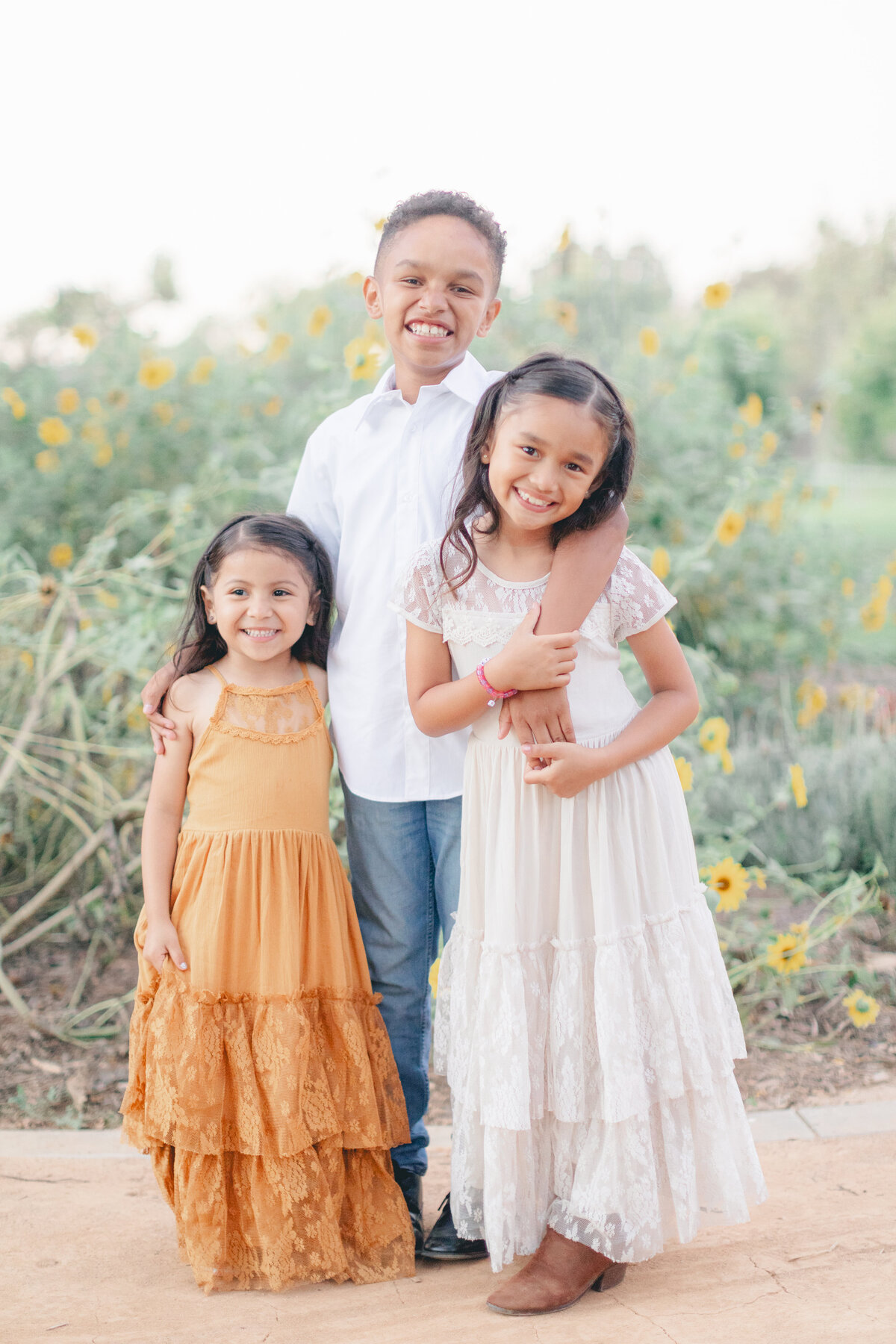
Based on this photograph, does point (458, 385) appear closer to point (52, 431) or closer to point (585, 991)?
point (585, 991)

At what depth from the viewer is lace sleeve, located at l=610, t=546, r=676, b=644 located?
1794mm

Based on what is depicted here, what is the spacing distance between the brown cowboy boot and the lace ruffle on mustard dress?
22cm

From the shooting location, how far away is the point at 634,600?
5.89 feet

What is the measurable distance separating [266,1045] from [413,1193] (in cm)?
45

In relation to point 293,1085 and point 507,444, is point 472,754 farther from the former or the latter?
point 293,1085

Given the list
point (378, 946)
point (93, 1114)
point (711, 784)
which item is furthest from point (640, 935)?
point (711, 784)

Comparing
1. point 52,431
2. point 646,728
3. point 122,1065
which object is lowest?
point 122,1065

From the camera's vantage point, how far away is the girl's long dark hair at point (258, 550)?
1967 mm

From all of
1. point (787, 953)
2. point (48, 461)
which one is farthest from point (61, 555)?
point (787, 953)

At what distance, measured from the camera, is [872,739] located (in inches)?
151

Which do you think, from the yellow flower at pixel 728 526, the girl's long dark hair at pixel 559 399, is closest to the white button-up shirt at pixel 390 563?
the girl's long dark hair at pixel 559 399

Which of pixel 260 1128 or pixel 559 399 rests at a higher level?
pixel 559 399

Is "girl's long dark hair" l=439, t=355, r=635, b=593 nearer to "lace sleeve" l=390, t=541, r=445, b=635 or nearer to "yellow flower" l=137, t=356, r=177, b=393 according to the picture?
"lace sleeve" l=390, t=541, r=445, b=635

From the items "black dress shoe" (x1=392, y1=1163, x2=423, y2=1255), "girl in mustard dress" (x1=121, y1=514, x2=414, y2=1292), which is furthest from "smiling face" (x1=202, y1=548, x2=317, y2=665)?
"black dress shoe" (x1=392, y1=1163, x2=423, y2=1255)
